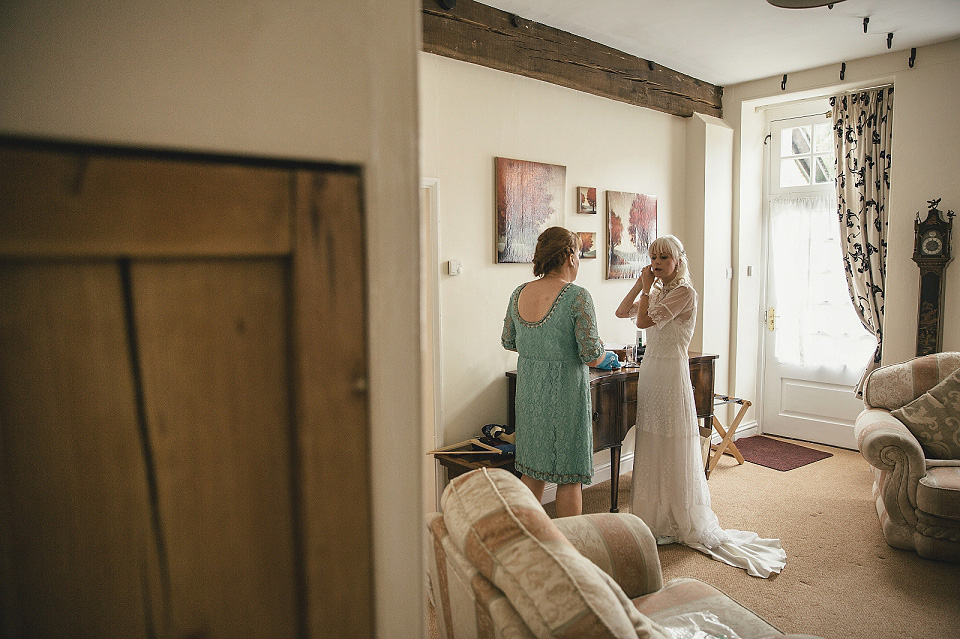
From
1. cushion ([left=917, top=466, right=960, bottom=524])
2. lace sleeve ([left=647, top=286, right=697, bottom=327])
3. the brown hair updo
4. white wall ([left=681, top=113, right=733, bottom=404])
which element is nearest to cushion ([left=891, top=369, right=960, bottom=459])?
cushion ([left=917, top=466, right=960, bottom=524])

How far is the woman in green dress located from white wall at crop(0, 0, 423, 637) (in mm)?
2164

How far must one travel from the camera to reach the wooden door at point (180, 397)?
1.49 feet

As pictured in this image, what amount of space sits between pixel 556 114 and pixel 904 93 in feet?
8.78

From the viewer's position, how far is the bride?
3070mm

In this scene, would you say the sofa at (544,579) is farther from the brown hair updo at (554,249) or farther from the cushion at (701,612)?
the brown hair updo at (554,249)

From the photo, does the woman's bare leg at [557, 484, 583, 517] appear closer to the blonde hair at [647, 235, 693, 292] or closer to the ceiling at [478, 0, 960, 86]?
the blonde hair at [647, 235, 693, 292]

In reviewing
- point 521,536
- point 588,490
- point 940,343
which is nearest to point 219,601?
point 521,536

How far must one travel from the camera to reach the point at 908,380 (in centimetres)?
352

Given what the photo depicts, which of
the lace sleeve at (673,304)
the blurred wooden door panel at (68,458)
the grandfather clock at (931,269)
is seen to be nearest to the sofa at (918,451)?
the grandfather clock at (931,269)

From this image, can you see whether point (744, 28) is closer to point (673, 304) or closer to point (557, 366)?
point (673, 304)

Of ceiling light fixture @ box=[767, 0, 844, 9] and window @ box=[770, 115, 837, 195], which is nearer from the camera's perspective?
ceiling light fixture @ box=[767, 0, 844, 9]

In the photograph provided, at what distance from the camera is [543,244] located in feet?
9.16

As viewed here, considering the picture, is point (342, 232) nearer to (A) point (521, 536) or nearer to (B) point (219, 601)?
(B) point (219, 601)

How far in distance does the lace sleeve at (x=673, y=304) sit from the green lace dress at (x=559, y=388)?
1.71ft
